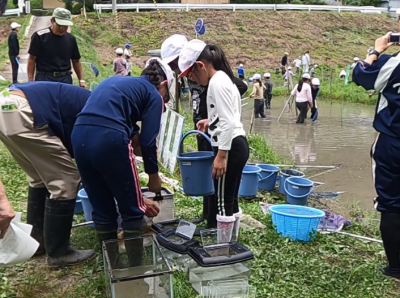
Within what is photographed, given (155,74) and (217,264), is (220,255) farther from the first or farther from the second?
(155,74)

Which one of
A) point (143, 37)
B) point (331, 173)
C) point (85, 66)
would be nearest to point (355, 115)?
point (331, 173)

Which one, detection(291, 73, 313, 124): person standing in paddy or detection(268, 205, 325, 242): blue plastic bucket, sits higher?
detection(268, 205, 325, 242): blue plastic bucket

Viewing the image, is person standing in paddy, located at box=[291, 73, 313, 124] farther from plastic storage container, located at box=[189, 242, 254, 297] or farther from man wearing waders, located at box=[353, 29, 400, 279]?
plastic storage container, located at box=[189, 242, 254, 297]

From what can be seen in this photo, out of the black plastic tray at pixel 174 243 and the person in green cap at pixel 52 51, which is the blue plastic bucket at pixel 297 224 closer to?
the black plastic tray at pixel 174 243

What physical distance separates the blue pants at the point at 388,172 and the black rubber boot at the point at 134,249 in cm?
182

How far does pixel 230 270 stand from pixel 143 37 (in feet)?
92.8

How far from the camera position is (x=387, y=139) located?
11.1 feet

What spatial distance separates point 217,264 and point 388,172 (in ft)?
4.77

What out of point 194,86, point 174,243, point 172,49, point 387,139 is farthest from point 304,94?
point 174,243

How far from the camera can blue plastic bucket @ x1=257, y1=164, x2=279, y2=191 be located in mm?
6594

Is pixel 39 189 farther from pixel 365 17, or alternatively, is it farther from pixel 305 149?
pixel 365 17

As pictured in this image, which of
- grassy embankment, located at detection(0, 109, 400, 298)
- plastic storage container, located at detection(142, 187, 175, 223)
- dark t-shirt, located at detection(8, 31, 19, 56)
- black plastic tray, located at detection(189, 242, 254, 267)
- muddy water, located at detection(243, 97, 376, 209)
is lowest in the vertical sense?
muddy water, located at detection(243, 97, 376, 209)

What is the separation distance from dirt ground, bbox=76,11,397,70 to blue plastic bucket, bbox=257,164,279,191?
2013 centimetres

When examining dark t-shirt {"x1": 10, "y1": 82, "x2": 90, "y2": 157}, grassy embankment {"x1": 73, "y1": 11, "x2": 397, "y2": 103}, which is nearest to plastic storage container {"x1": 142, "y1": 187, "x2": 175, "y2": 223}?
dark t-shirt {"x1": 10, "y1": 82, "x2": 90, "y2": 157}
